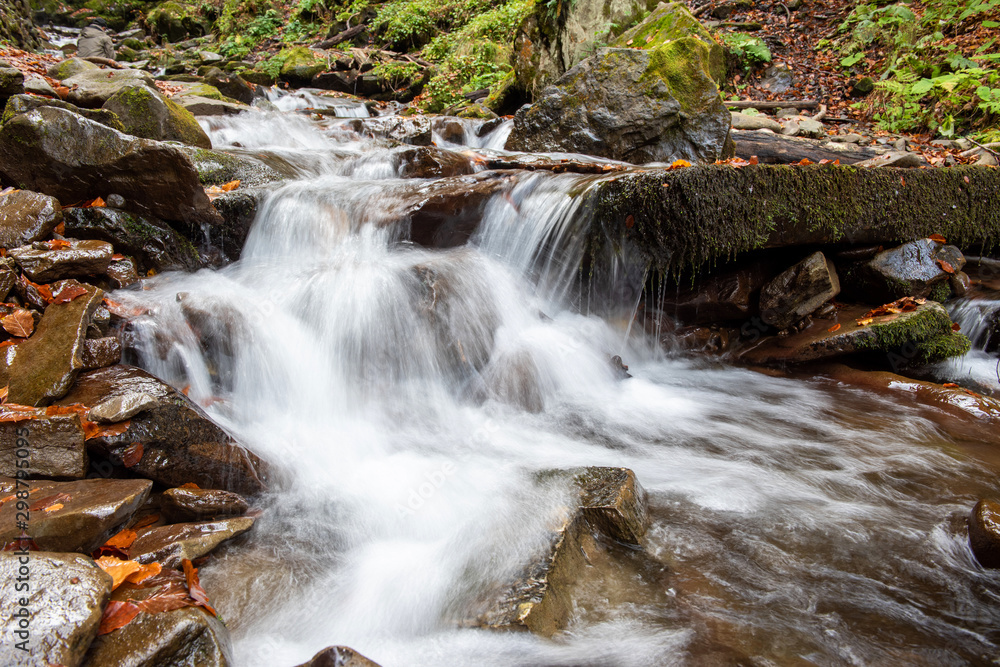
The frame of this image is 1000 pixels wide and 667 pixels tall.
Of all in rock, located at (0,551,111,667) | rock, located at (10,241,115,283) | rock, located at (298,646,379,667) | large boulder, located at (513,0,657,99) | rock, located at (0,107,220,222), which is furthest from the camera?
large boulder, located at (513,0,657,99)

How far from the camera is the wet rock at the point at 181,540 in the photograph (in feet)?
7.45

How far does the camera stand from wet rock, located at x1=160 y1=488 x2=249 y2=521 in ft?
8.66

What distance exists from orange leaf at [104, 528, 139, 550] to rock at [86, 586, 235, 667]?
2.05 ft

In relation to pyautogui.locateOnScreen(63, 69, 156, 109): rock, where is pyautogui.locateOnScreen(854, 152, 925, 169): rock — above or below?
below

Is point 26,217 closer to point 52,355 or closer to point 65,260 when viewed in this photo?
point 65,260

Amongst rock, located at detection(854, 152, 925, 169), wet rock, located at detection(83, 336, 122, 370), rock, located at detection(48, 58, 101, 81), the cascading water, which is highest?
rock, located at detection(48, 58, 101, 81)

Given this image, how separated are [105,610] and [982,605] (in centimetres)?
365

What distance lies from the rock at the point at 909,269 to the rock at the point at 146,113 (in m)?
8.05

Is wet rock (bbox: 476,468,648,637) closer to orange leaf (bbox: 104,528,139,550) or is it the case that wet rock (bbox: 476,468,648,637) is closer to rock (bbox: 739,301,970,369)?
orange leaf (bbox: 104,528,139,550)

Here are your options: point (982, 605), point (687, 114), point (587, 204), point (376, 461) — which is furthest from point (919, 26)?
point (376, 461)

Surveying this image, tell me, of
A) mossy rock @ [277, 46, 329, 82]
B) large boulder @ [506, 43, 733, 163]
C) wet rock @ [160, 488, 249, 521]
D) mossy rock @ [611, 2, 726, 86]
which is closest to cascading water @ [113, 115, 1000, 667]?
wet rock @ [160, 488, 249, 521]

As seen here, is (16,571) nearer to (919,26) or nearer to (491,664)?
(491,664)

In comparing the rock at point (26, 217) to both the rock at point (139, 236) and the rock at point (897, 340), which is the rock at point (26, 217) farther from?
the rock at point (897, 340)

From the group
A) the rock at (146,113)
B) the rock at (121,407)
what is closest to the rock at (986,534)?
the rock at (121,407)
